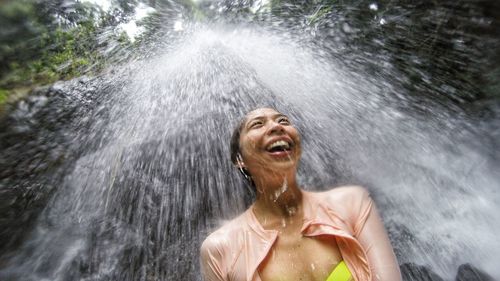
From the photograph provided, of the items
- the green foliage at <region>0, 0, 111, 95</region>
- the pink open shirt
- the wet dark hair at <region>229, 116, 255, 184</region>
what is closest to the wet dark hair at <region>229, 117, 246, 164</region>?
the wet dark hair at <region>229, 116, 255, 184</region>

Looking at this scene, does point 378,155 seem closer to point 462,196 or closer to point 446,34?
point 462,196

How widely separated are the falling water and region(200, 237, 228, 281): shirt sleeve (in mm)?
1901

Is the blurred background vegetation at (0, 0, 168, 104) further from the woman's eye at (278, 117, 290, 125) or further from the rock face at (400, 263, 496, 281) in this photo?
the rock face at (400, 263, 496, 281)

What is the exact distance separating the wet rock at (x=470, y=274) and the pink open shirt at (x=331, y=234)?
180cm

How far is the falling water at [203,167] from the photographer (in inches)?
154

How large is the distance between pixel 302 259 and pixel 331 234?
0.23 metres

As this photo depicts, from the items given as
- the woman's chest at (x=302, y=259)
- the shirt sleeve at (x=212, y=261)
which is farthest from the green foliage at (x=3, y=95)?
the woman's chest at (x=302, y=259)

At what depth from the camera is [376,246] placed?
84.9 inches

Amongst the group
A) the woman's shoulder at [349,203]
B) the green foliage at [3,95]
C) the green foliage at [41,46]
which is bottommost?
the green foliage at [3,95]

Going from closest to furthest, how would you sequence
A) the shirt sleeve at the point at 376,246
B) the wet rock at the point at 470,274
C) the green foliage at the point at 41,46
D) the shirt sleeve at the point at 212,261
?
the shirt sleeve at the point at 376,246
the shirt sleeve at the point at 212,261
the wet rock at the point at 470,274
the green foliage at the point at 41,46

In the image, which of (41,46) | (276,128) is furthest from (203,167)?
(41,46)

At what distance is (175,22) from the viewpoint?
25.8ft

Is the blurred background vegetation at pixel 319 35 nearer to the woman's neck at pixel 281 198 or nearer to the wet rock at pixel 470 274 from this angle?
the wet rock at pixel 470 274

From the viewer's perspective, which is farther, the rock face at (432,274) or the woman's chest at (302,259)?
the rock face at (432,274)
